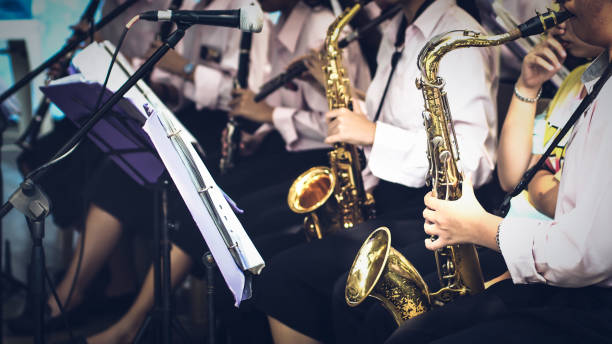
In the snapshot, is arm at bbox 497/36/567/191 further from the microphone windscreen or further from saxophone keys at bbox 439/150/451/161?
the microphone windscreen

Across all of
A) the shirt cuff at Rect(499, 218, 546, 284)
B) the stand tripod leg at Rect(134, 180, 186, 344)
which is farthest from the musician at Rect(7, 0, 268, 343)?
the shirt cuff at Rect(499, 218, 546, 284)

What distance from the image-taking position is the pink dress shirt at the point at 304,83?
2621 millimetres

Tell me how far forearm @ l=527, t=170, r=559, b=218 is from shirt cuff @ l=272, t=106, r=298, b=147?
1.24 metres

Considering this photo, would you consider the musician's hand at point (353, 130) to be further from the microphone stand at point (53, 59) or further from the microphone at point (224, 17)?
the microphone stand at point (53, 59)

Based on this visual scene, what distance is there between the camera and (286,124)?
2.65m

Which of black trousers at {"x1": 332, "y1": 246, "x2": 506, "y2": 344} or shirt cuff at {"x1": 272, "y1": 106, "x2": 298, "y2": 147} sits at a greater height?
shirt cuff at {"x1": 272, "y1": 106, "x2": 298, "y2": 147}

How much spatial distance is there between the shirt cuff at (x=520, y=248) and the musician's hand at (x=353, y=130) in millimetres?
828

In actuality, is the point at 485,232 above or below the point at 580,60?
below

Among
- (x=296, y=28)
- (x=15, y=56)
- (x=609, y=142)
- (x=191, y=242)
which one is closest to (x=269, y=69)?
(x=296, y=28)

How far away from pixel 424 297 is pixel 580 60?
0.96 metres

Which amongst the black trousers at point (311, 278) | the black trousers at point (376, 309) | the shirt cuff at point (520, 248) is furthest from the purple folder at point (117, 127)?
the shirt cuff at point (520, 248)

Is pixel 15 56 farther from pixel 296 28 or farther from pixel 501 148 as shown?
pixel 501 148

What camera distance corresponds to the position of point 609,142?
3.46 ft

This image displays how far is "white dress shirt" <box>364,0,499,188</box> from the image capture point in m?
1.83
